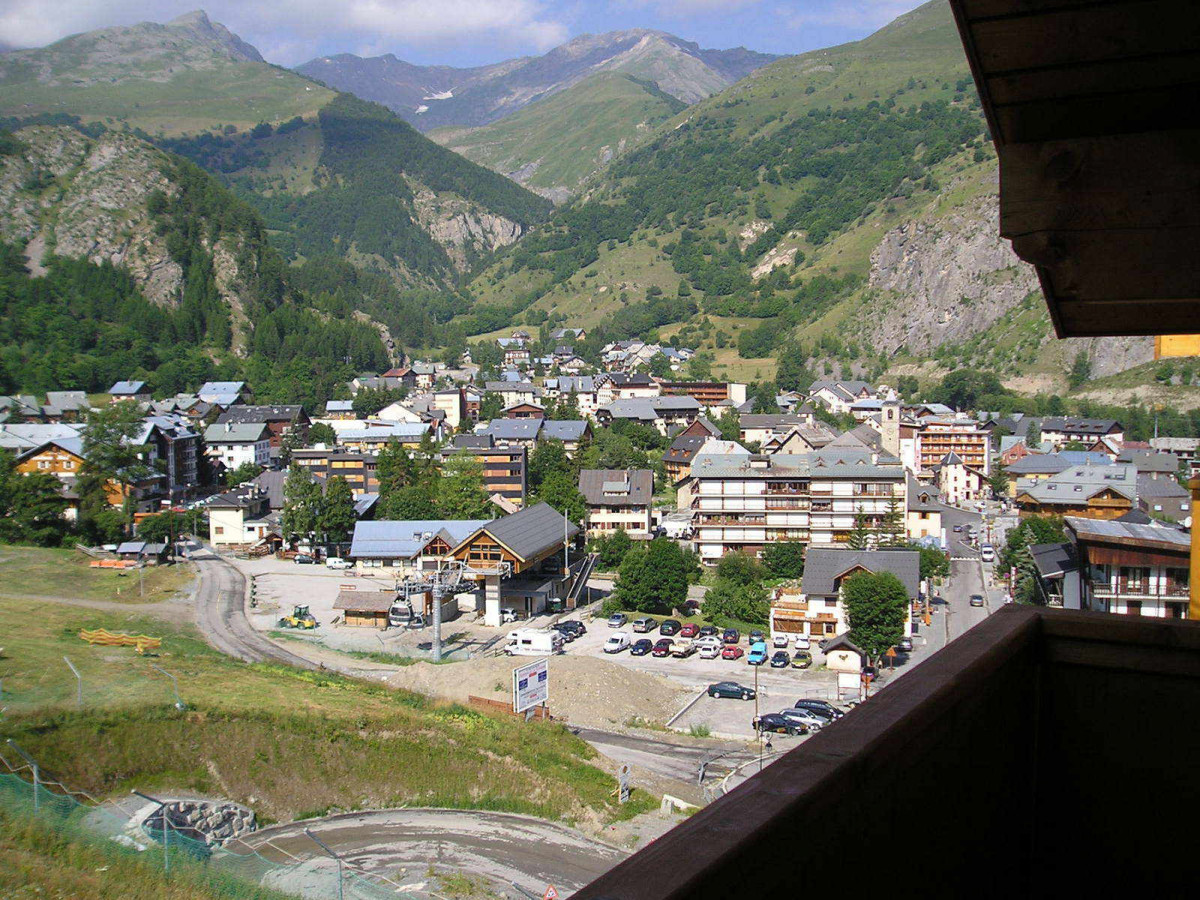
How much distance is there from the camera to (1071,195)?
51.3 inches

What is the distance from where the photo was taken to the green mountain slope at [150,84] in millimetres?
124812

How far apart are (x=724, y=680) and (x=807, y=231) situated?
250 feet

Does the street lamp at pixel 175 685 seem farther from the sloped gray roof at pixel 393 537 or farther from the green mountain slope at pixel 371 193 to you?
the green mountain slope at pixel 371 193

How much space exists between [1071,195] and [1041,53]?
0.36 m

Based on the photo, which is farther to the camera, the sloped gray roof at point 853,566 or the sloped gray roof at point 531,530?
the sloped gray roof at point 531,530

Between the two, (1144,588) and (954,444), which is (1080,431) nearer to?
(954,444)

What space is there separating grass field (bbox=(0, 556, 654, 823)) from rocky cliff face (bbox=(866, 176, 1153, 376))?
5055cm

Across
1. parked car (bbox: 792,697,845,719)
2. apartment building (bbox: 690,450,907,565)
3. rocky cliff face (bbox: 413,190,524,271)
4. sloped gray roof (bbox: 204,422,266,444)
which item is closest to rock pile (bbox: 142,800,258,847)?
parked car (bbox: 792,697,845,719)

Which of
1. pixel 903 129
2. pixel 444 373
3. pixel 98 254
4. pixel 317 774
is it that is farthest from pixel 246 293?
pixel 903 129

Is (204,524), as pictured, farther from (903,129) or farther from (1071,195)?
(903,129)

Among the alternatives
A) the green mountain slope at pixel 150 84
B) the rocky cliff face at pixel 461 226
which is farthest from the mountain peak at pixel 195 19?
the rocky cliff face at pixel 461 226

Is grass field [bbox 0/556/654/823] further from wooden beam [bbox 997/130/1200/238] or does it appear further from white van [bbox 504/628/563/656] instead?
wooden beam [bbox 997/130/1200/238]

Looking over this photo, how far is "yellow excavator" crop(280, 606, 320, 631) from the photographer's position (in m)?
18.5

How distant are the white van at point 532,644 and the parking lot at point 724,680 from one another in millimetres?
349
